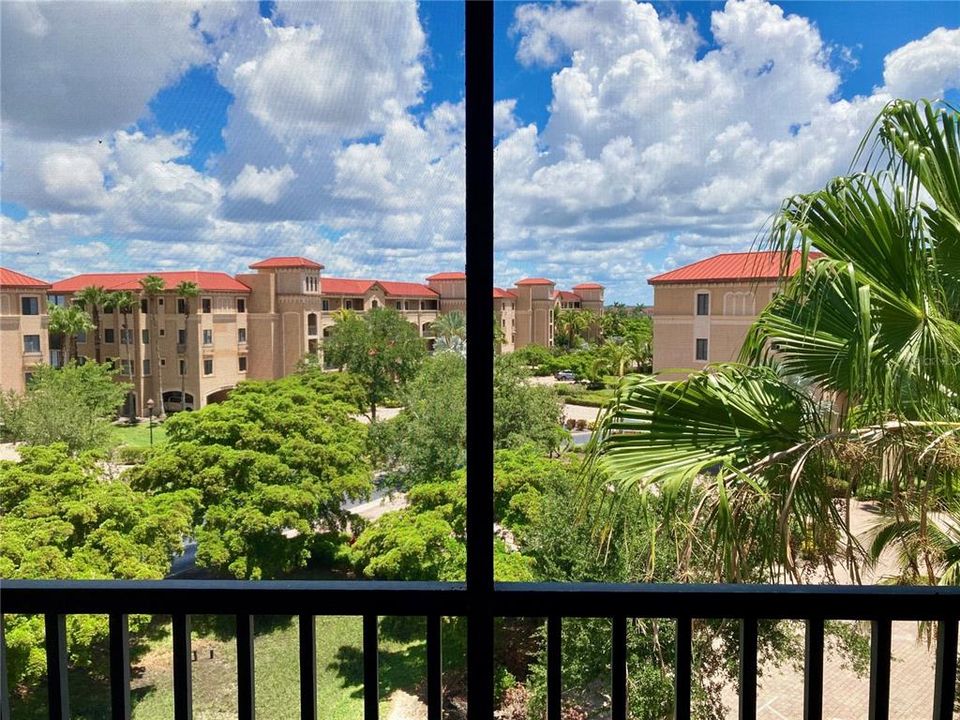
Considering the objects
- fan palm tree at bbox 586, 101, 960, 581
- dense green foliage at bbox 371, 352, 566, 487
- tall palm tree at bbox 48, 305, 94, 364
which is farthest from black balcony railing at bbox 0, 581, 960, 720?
tall palm tree at bbox 48, 305, 94, 364

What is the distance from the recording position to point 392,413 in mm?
5348

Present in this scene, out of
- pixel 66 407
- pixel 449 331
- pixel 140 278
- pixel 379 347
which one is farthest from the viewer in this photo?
pixel 66 407

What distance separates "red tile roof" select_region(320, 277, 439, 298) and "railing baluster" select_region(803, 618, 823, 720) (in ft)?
5.67

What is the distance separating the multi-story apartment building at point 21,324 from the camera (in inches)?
104

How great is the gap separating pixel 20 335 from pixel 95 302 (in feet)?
1.32

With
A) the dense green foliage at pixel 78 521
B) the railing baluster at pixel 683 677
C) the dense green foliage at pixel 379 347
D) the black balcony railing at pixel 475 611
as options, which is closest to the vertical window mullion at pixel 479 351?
the black balcony railing at pixel 475 611

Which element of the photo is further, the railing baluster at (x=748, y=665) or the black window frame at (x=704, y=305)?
the black window frame at (x=704, y=305)

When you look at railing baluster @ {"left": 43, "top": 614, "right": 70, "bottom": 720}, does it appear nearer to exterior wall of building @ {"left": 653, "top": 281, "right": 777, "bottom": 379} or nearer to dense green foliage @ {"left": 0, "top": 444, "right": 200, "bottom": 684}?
exterior wall of building @ {"left": 653, "top": 281, "right": 777, "bottom": 379}

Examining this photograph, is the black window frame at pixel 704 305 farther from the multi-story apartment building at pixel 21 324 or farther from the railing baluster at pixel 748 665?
the multi-story apartment building at pixel 21 324

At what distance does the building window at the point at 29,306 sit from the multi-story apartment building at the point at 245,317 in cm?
1

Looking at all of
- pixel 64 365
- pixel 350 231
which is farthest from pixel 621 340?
pixel 64 365

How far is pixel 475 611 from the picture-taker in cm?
85

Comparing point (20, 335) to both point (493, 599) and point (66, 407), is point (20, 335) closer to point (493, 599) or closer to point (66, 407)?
point (66, 407)

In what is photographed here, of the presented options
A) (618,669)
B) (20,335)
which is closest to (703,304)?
(618,669)
